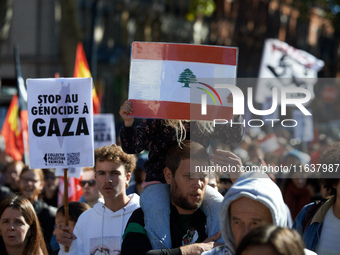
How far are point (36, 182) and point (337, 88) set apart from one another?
4235 cm

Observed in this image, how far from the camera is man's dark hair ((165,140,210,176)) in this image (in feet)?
16.4

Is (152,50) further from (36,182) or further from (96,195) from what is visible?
(36,182)

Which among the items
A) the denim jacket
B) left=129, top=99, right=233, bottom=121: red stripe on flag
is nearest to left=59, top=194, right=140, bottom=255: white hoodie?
left=129, top=99, right=233, bottom=121: red stripe on flag

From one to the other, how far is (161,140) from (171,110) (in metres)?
0.27

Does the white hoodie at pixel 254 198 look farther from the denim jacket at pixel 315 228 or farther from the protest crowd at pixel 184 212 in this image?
the denim jacket at pixel 315 228

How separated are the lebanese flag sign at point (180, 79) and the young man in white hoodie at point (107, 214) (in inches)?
40.5

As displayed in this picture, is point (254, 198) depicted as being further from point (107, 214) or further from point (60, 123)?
point (60, 123)

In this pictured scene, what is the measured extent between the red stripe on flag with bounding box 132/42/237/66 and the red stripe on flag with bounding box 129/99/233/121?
335mm

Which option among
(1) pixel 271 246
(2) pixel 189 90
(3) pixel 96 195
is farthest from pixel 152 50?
(3) pixel 96 195

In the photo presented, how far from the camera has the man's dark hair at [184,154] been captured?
5.01 m

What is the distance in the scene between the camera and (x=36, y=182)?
8.87 metres

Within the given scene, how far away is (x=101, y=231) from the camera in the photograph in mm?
6184

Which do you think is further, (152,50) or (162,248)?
(152,50)

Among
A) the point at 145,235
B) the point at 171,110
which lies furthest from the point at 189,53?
the point at 145,235
